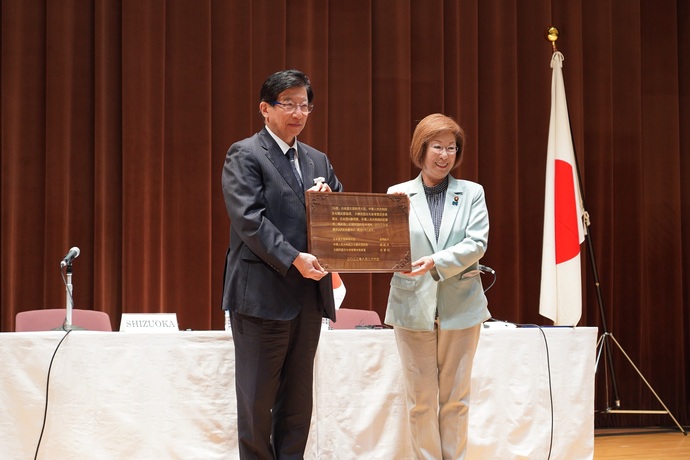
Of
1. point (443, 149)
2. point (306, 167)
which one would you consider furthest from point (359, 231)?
point (443, 149)

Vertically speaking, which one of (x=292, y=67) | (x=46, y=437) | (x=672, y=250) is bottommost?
(x=46, y=437)

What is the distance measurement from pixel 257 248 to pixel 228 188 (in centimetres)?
26

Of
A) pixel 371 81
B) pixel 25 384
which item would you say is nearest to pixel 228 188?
pixel 25 384

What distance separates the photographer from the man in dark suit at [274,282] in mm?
2607

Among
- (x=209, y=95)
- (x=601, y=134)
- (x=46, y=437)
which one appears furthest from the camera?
(x=601, y=134)

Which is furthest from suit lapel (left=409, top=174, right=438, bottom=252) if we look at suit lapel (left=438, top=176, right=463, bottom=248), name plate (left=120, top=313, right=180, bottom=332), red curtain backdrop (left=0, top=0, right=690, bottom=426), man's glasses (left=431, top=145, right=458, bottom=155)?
red curtain backdrop (left=0, top=0, right=690, bottom=426)

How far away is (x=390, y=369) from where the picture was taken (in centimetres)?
350

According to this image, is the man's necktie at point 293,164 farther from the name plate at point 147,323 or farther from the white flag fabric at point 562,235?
the white flag fabric at point 562,235

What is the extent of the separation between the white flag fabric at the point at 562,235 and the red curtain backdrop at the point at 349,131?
77cm

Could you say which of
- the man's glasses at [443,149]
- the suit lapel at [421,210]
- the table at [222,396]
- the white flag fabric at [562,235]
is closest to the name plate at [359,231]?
the suit lapel at [421,210]

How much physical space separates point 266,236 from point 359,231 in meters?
0.37

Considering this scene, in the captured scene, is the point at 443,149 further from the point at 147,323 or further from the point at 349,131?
the point at 349,131

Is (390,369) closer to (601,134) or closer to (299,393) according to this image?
(299,393)

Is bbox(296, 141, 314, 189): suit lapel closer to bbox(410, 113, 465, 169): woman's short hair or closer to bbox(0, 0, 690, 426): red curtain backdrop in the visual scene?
bbox(410, 113, 465, 169): woman's short hair
